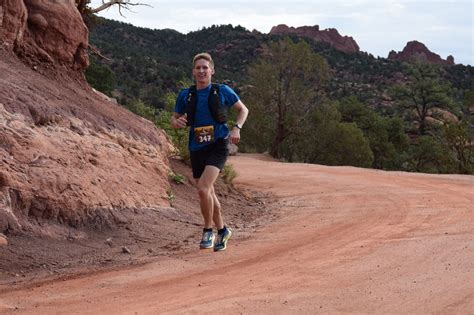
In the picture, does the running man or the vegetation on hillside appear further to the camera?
the vegetation on hillside

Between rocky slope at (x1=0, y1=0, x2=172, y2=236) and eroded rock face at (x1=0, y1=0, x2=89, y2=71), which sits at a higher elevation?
eroded rock face at (x1=0, y1=0, x2=89, y2=71)

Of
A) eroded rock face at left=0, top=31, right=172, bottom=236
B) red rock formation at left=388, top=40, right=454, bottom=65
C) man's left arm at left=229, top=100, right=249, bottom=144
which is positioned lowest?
eroded rock face at left=0, top=31, right=172, bottom=236

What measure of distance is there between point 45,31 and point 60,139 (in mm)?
2854

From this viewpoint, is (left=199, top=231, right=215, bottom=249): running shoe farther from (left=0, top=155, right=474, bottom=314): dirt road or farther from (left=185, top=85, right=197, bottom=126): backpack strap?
(left=185, top=85, right=197, bottom=126): backpack strap

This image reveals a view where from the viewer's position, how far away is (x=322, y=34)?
10081 centimetres

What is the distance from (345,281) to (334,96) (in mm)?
47728

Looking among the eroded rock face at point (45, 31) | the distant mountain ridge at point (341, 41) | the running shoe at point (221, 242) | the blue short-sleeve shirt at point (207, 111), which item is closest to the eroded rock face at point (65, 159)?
the eroded rock face at point (45, 31)

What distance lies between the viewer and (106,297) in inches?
189

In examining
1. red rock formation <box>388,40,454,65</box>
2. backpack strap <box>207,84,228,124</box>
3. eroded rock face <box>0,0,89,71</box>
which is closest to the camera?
backpack strap <box>207,84,228,124</box>

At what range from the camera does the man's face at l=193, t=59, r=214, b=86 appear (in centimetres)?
650

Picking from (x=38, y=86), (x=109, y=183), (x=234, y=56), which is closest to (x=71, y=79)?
(x=38, y=86)

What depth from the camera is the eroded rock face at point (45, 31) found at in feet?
29.7

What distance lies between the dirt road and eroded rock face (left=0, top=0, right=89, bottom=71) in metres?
4.27

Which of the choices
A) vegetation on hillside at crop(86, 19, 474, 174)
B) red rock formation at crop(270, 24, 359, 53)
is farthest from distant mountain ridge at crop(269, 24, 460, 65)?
vegetation on hillside at crop(86, 19, 474, 174)
